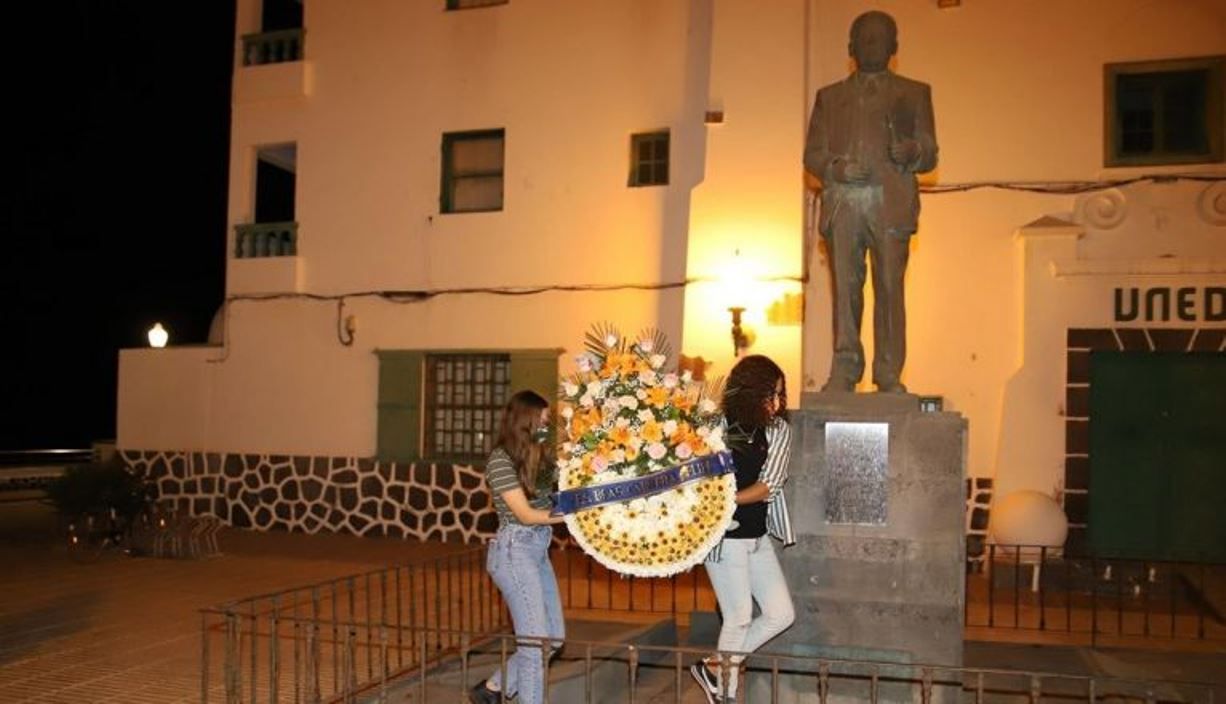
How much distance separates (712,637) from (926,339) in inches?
201

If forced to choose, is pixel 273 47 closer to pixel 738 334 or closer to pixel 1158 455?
pixel 738 334

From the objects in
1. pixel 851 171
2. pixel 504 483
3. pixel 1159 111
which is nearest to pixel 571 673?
pixel 504 483

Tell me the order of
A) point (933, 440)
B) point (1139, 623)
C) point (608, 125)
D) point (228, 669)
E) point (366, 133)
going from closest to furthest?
point (228, 669) < point (933, 440) < point (1139, 623) < point (608, 125) < point (366, 133)

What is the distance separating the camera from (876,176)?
243 inches

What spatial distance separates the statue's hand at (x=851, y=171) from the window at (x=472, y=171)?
307 inches

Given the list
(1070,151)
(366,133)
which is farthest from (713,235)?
(366,133)

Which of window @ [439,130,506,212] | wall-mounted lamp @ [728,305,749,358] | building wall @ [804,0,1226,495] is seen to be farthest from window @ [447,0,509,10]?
wall-mounted lamp @ [728,305,749,358]

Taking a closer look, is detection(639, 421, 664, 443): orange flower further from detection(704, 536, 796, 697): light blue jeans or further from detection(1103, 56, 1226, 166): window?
detection(1103, 56, 1226, 166): window

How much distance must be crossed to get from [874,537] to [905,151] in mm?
2193

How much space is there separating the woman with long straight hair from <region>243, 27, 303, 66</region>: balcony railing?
35.1ft

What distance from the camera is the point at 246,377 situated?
14438mm

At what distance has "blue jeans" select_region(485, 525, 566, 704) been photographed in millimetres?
5203

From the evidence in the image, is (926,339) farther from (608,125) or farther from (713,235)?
(608,125)

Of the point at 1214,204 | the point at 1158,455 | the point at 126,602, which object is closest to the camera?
the point at 126,602
